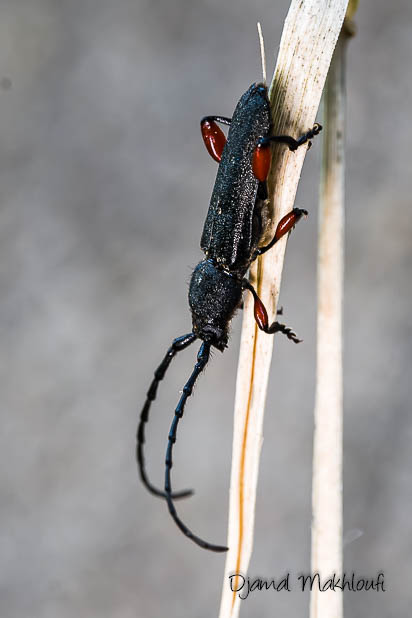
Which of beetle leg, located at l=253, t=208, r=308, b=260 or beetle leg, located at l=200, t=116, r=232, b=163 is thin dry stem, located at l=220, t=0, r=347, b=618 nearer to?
beetle leg, located at l=253, t=208, r=308, b=260

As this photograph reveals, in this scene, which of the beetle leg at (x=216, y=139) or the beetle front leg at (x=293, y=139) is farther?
the beetle leg at (x=216, y=139)

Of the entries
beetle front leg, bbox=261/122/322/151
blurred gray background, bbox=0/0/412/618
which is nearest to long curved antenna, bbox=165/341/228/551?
beetle front leg, bbox=261/122/322/151

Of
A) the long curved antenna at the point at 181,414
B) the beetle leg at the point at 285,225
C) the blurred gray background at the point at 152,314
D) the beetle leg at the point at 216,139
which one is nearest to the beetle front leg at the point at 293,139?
the beetle leg at the point at 285,225

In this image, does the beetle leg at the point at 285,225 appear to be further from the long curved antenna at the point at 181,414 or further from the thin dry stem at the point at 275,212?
the long curved antenna at the point at 181,414

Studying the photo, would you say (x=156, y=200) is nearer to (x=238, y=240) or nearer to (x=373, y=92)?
(x=373, y=92)

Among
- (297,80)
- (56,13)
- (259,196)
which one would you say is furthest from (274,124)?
(56,13)

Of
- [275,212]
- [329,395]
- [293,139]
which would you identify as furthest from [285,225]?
[329,395]
